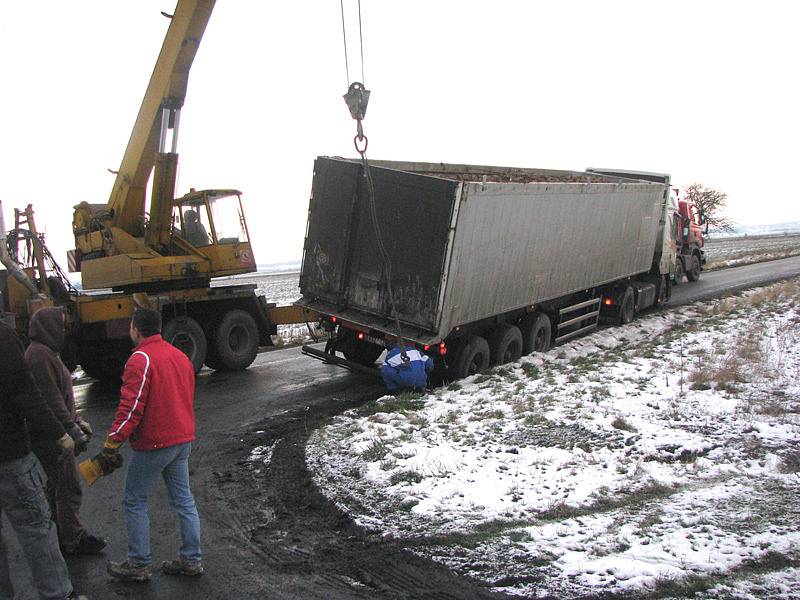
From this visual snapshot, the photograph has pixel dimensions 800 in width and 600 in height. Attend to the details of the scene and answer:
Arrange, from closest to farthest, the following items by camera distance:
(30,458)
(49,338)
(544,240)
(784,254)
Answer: (30,458)
(49,338)
(544,240)
(784,254)

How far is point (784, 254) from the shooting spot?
4138 cm

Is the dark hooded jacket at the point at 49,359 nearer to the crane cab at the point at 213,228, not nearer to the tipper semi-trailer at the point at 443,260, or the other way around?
the tipper semi-trailer at the point at 443,260

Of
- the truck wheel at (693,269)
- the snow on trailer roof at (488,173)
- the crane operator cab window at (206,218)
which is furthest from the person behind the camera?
the truck wheel at (693,269)

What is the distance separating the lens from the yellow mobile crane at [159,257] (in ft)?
37.9

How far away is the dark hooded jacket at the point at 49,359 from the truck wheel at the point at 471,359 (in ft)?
22.7

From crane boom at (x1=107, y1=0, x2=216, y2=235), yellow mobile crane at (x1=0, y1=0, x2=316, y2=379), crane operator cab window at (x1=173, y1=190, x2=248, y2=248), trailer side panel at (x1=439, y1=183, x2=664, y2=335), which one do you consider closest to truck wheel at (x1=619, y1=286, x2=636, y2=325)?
trailer side panel at (x1=439, y1=183, x2=664, y2=335)

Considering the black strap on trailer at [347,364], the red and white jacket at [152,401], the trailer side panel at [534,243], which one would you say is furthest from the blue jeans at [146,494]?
the black strap on trailer at [347,364]

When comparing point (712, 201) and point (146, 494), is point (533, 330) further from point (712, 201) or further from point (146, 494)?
point (712, 201)

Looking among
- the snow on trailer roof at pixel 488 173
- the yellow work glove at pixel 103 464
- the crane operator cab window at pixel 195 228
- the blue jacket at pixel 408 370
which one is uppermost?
the snow on trailer roof at pixel 488 173

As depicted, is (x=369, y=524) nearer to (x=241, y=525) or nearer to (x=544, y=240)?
(x=241, y=525)

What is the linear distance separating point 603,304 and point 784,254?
1161 inches

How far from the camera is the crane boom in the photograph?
473 inches

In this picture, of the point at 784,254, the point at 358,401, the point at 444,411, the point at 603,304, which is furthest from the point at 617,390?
the point at 784,254

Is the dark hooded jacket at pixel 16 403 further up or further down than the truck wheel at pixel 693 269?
further down
